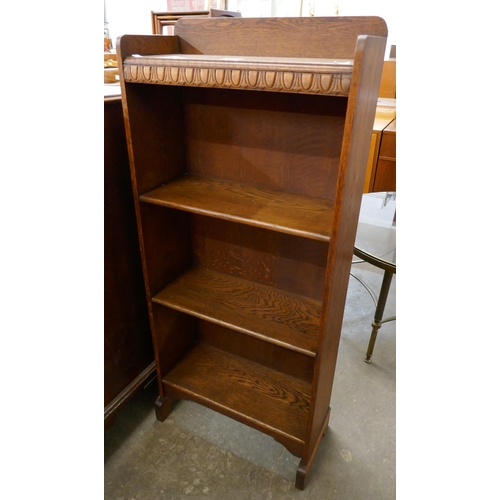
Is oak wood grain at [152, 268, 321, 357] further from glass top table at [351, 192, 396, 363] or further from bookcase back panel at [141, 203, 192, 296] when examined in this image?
glass top table at [351, 192, 396, 363]

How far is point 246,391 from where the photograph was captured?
1.54 metres

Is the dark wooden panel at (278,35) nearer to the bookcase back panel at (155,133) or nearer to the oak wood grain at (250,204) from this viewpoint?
the bookcase back panel at (155,133)

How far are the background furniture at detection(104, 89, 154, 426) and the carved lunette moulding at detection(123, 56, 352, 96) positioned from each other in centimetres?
26

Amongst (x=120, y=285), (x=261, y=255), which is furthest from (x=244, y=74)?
(x=120, y=285)

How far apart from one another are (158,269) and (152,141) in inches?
18.3

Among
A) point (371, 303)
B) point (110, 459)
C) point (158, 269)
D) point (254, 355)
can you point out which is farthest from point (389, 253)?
point (110, 459)

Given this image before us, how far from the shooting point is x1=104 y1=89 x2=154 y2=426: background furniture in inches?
48.4

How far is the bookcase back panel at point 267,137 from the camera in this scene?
3.62 feet

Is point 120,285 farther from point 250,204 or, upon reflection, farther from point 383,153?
point 383,153

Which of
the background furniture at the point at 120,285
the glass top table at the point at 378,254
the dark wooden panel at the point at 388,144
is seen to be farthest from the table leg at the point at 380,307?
the dark wooden panel at the point at 388,144

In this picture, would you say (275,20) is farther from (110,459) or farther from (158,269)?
(110,459)

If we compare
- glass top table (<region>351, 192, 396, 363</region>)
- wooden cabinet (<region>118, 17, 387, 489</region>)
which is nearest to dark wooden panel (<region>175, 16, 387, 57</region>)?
wooden cabinet (<region>118, 17, 387, 489</region>)

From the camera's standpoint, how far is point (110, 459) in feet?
4.83

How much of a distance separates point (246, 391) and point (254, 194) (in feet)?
2.70
